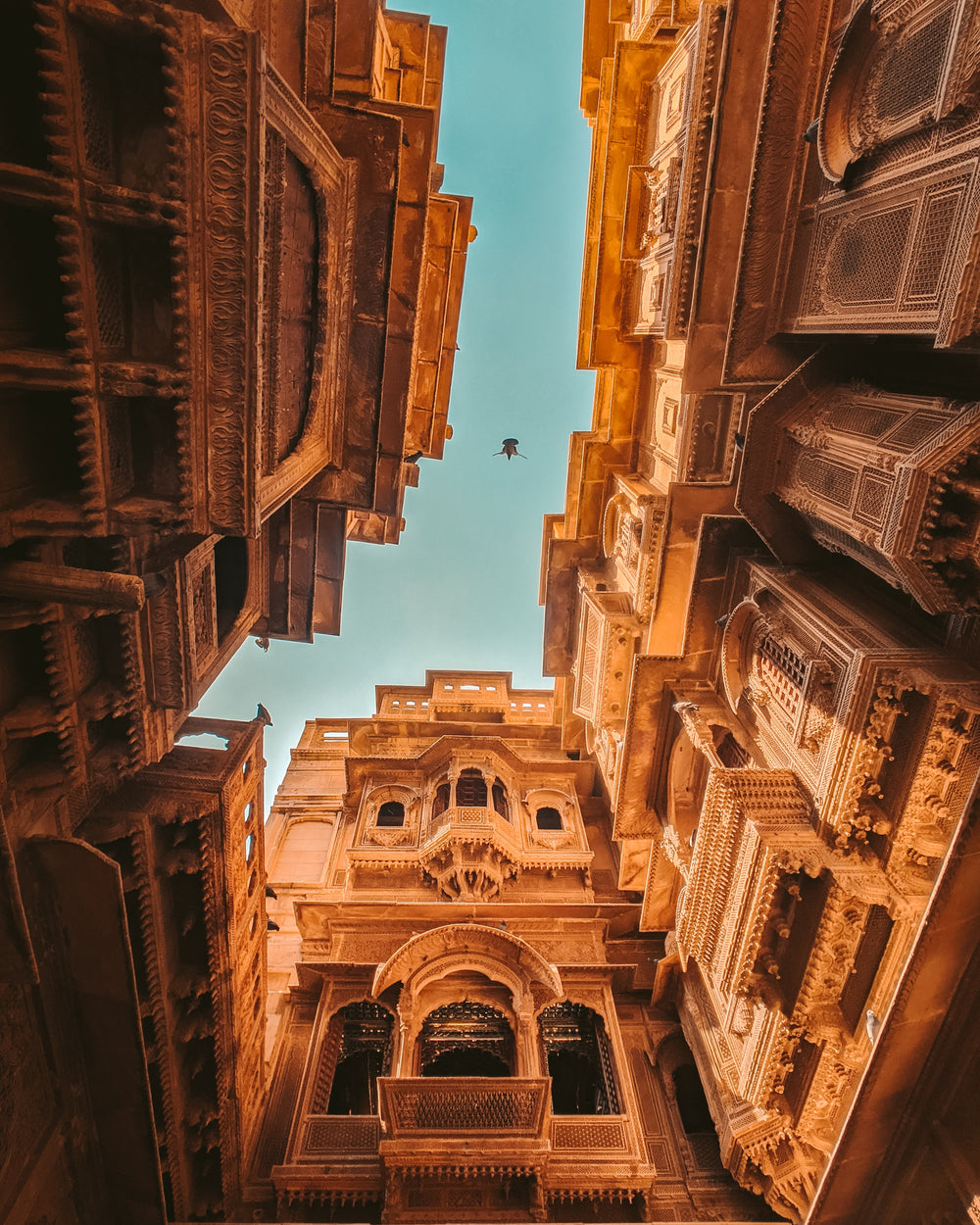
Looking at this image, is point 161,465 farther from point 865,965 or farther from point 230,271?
point 865,965

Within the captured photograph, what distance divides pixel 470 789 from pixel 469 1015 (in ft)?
18.9

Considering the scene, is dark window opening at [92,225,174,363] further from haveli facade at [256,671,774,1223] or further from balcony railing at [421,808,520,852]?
balcony railing at [421,808,520,852]

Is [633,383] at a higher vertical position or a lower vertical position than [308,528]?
higher

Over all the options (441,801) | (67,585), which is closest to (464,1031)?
(441,801)

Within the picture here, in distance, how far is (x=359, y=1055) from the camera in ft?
43.0

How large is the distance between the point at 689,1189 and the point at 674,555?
34.9ft

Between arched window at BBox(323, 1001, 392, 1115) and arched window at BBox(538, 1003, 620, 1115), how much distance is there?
10.5ft

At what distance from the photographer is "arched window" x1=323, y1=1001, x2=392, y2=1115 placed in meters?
12.3

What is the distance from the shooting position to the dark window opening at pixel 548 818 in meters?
17.1

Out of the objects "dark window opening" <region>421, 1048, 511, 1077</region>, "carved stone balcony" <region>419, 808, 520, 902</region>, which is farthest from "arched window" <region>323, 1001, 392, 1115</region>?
"carved stone balcony" <region>419, 808, 520, 902</region>

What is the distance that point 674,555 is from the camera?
10625 millimetres

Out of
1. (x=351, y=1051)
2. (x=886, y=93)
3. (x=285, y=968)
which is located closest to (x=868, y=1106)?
(x=351, y=1051)

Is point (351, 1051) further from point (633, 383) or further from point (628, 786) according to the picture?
point (633, 383)

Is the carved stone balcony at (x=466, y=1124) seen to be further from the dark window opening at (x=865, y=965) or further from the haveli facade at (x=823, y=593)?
the dark window opening at (x=865, y=965)
